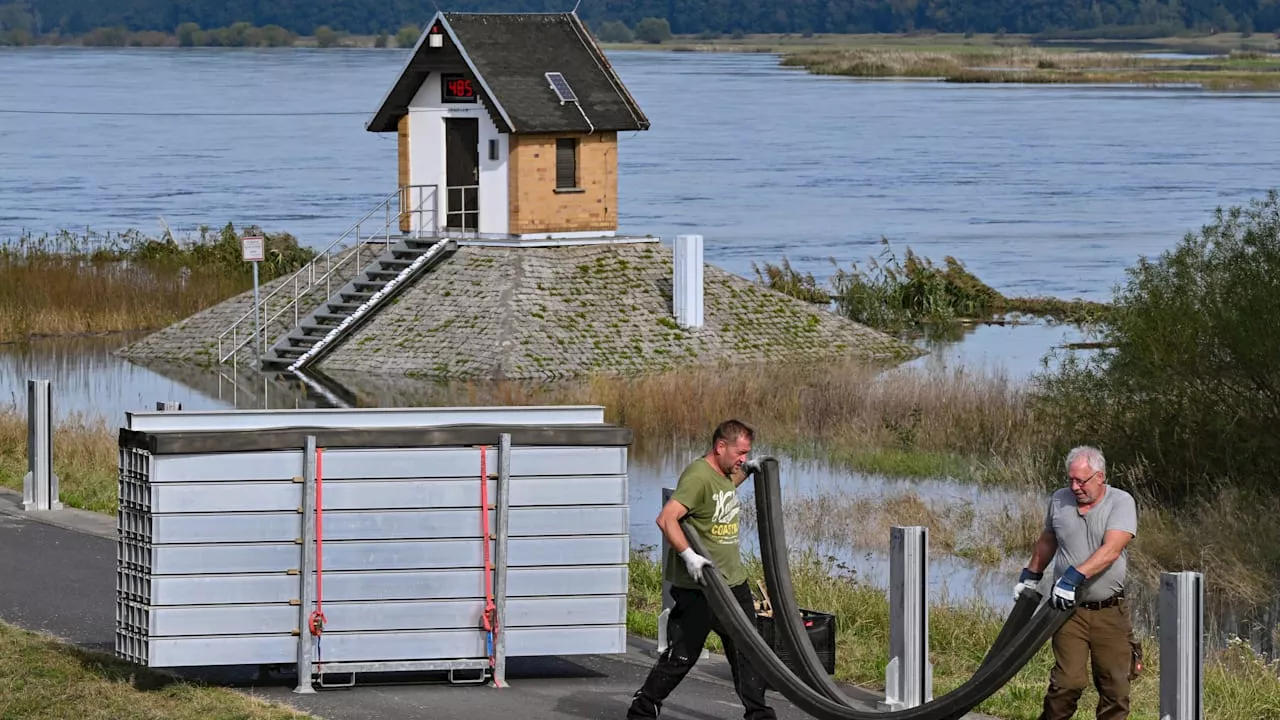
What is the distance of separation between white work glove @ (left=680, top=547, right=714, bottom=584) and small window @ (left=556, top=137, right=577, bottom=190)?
31.4 m

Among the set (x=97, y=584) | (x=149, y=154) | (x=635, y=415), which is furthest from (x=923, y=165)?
(x=97, y=584)

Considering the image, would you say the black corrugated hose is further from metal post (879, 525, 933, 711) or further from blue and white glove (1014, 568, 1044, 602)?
metal post (879, 525, 933, 711)

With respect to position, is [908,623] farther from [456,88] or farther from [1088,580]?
[456,88]

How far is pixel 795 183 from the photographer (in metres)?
106

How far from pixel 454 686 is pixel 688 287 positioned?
93.9 feet

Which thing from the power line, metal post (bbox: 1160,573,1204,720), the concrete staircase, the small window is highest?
the power line

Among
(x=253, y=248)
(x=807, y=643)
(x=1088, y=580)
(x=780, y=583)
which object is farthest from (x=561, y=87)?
(x=1088, y=580)

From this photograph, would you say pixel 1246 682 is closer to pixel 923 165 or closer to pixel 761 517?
pixel 761 517

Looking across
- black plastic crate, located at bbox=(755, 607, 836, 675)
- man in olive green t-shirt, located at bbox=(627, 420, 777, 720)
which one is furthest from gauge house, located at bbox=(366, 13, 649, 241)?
man in olive green t-shirt, located at bbox=(627, 420, 777, 720)

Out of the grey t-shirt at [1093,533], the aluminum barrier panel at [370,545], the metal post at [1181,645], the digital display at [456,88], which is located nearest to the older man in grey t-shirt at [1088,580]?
the grey t-shirt at [1093,533]

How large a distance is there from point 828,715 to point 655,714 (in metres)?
1.07

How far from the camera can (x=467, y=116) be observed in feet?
143

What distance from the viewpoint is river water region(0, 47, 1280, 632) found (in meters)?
44.6

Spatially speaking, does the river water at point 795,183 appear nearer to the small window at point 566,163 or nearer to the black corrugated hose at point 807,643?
the small window at point 566,163
